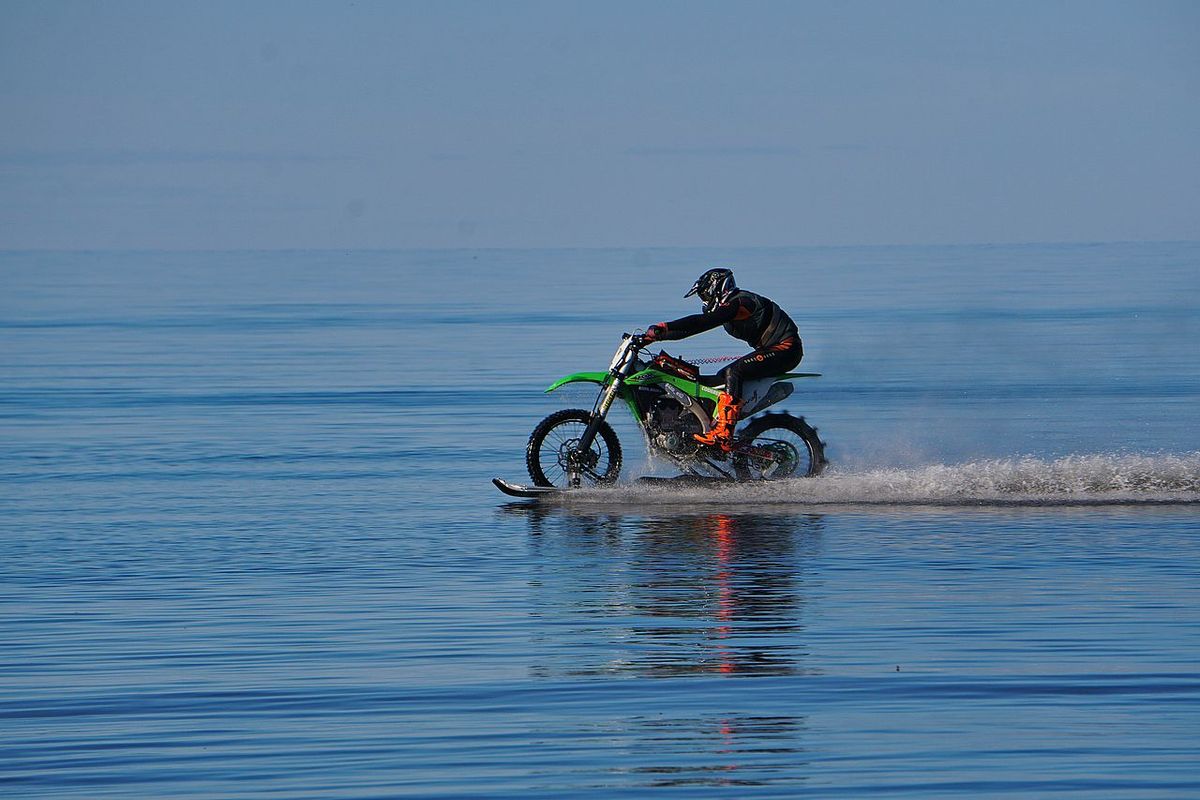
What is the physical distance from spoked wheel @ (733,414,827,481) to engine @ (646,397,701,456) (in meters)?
0.41

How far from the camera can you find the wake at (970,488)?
52.5 ft

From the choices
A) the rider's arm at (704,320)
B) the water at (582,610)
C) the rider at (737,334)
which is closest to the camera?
the water at (582,610)

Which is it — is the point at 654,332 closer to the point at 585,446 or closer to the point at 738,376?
the point at 738,376

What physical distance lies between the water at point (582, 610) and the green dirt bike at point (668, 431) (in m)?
0.50

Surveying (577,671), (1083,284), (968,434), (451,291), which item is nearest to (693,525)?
(577,671)

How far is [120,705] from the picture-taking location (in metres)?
8.90

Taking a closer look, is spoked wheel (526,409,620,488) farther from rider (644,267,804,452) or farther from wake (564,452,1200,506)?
rider (644,267,804,452)

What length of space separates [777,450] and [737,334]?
107 centimetres

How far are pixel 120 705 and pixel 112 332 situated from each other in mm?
42833

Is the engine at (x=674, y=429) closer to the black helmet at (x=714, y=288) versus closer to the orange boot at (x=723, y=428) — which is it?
the orange boot at (x=723, y=428)

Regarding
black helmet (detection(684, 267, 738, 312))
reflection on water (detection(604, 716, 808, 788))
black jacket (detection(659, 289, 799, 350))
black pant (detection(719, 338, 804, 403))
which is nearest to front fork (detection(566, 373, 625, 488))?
black jacket (detection(659, 289, 799, 350))

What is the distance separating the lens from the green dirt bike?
672 inches

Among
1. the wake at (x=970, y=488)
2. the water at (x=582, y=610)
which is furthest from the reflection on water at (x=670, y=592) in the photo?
the wake at (x=970, y=488)

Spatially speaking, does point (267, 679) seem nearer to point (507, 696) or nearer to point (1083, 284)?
point (507, 696)
